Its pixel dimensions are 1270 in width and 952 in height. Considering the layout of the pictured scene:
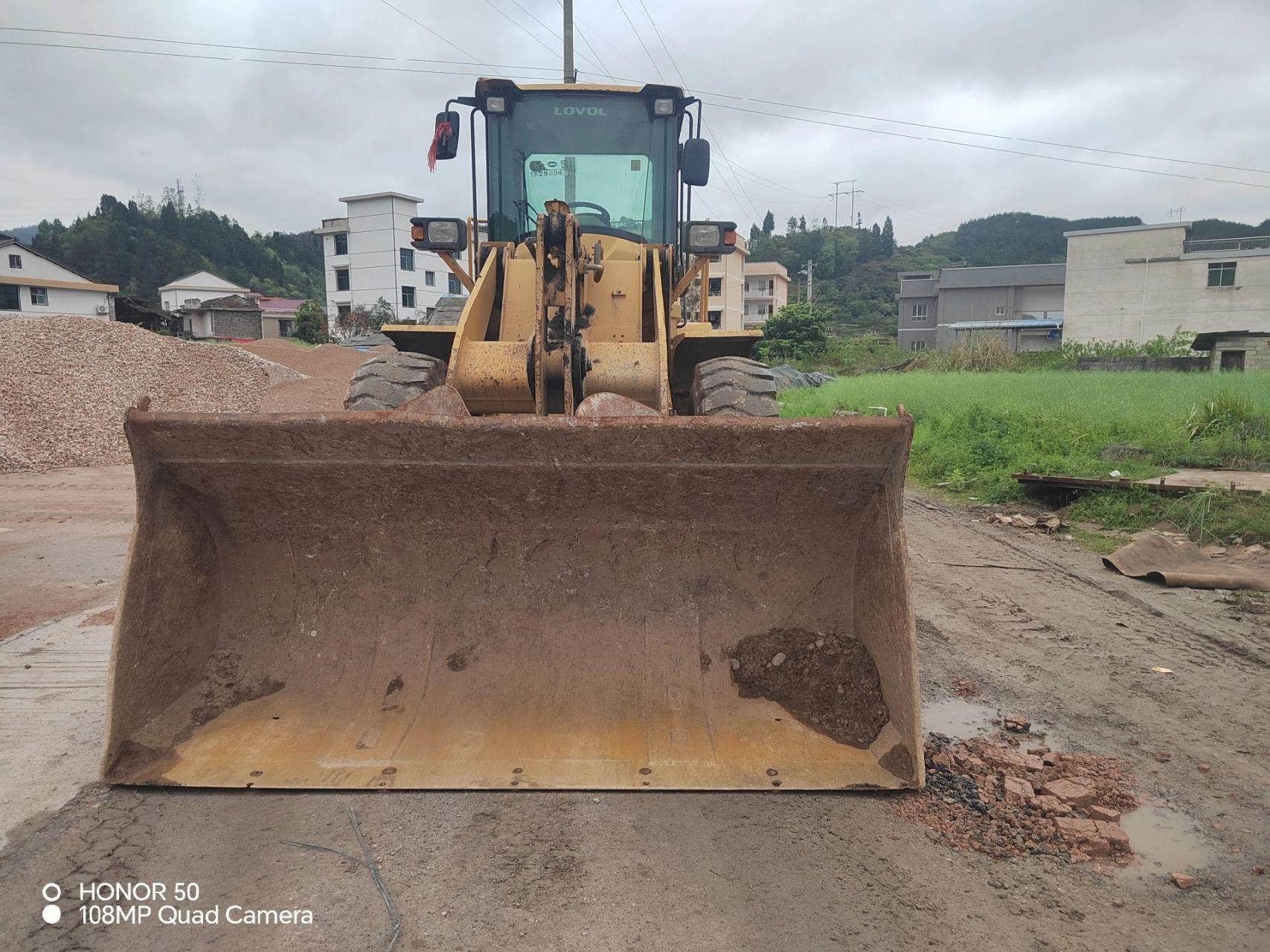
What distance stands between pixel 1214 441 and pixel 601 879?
9.04m

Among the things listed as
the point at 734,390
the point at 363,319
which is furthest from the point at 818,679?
the point at 363,319

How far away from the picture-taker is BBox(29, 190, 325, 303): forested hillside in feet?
203

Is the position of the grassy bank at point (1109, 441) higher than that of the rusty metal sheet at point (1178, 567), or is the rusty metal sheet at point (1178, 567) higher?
the grassy bank at point (1109, 441)

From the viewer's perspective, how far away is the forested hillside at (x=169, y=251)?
203 feet

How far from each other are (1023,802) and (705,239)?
3.18 m

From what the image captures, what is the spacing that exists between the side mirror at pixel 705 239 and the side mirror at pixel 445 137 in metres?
1.57

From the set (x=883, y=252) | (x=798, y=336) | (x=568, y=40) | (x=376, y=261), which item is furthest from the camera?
(x=883, y=252)

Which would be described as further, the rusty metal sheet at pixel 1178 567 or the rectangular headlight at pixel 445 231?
the rusty metal sheet at pixel 1178 567

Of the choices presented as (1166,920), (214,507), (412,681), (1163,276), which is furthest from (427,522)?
(1163,276)

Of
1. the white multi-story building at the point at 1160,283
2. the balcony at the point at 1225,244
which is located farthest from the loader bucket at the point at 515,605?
the balcony at the point at 1225,244

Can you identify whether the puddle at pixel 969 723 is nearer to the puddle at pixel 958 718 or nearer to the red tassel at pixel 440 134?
the puddle at pixel 958 718

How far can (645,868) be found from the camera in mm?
2328

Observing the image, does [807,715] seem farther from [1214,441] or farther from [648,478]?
[1214,441]

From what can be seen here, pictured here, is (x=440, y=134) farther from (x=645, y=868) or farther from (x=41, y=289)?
(x=41, y=289)
